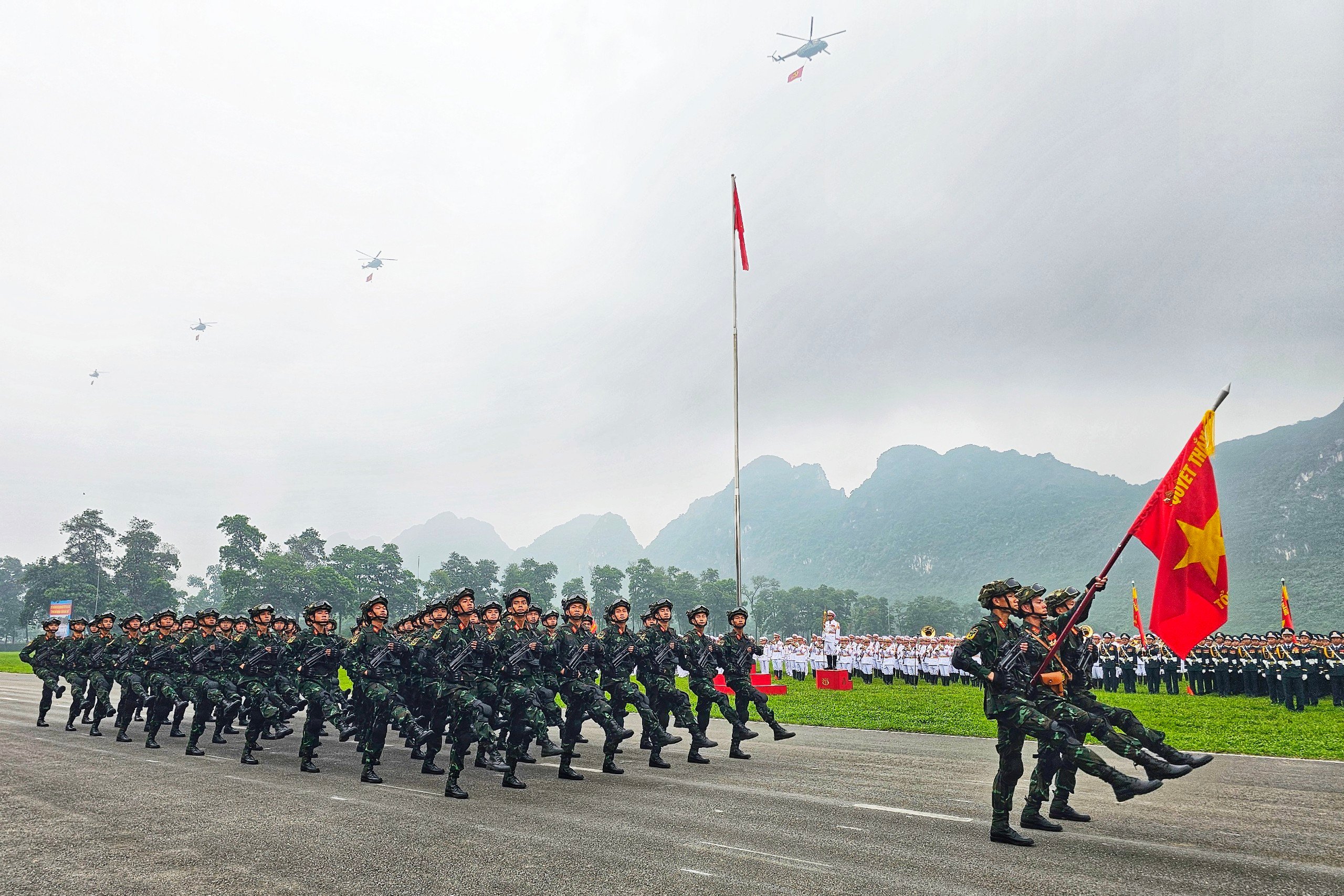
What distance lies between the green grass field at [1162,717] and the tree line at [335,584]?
61.6 m

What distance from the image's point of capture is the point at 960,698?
2389cm

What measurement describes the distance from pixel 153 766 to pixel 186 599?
134 meters

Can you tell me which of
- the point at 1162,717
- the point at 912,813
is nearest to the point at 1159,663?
the point at 1162,717

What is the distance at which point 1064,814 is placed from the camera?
8.09 m

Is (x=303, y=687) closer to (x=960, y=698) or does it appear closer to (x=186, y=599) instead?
(x=960, y=698)

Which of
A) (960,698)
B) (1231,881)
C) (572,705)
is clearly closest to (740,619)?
(572,705)

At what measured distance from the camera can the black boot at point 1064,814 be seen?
8.08 metres

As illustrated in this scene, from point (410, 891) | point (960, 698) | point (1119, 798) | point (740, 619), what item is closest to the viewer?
point (410, 891)

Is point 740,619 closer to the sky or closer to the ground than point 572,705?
closer to the sky

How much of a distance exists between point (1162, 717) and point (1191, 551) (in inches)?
521

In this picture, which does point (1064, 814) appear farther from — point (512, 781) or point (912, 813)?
point (512, 781)

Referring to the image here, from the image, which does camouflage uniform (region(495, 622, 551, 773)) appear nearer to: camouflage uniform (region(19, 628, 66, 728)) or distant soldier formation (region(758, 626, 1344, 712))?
distant soldier formation (region(758, 626, 1344, 712))

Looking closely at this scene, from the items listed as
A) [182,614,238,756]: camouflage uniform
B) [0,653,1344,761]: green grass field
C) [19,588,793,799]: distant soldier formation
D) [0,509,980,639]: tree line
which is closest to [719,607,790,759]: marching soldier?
[19,588,793,799]: distant soldier formation

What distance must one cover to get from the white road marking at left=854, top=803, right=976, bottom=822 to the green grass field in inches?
306
